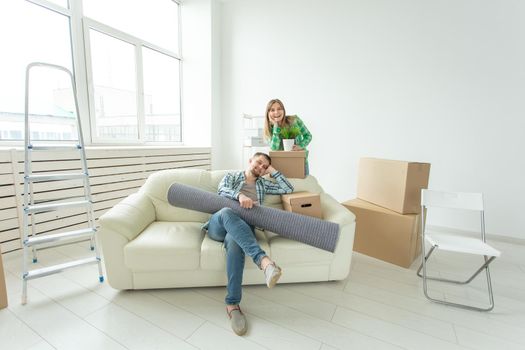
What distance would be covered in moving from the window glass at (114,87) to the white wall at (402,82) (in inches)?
65.4

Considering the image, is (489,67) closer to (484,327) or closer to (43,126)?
(484,327)

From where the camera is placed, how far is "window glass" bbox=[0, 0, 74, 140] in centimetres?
246

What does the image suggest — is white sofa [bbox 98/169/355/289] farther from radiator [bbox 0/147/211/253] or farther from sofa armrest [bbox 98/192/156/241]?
radiator [bbox 0/147/211/253]

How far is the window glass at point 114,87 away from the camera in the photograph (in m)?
3.22

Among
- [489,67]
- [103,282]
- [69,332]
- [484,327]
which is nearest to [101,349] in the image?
[69,332]

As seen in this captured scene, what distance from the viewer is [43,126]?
8.96ft

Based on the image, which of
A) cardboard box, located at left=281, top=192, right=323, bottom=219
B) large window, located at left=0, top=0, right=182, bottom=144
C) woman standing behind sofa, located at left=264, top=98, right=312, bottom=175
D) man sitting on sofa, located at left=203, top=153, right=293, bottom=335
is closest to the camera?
man sitting on sofa, located at left=203, top=153, right=293, bottom=335

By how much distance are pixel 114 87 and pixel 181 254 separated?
2830 millimetres

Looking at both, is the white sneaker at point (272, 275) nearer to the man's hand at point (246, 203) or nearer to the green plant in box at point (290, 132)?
the man's hand at point (246, 203)

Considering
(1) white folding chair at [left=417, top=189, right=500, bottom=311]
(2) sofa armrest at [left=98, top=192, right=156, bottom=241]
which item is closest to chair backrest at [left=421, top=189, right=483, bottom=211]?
(1) white folding chair at [left=417, top=189, right=500, bottom=311]

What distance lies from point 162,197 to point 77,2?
258 centimetres

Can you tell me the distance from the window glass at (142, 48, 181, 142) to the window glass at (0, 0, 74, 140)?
113cm

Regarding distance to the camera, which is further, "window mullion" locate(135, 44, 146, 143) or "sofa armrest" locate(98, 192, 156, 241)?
"window mullion" locate(135, 44, 146, 143)

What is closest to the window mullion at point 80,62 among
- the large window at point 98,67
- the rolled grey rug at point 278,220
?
the large window at point 98,67
